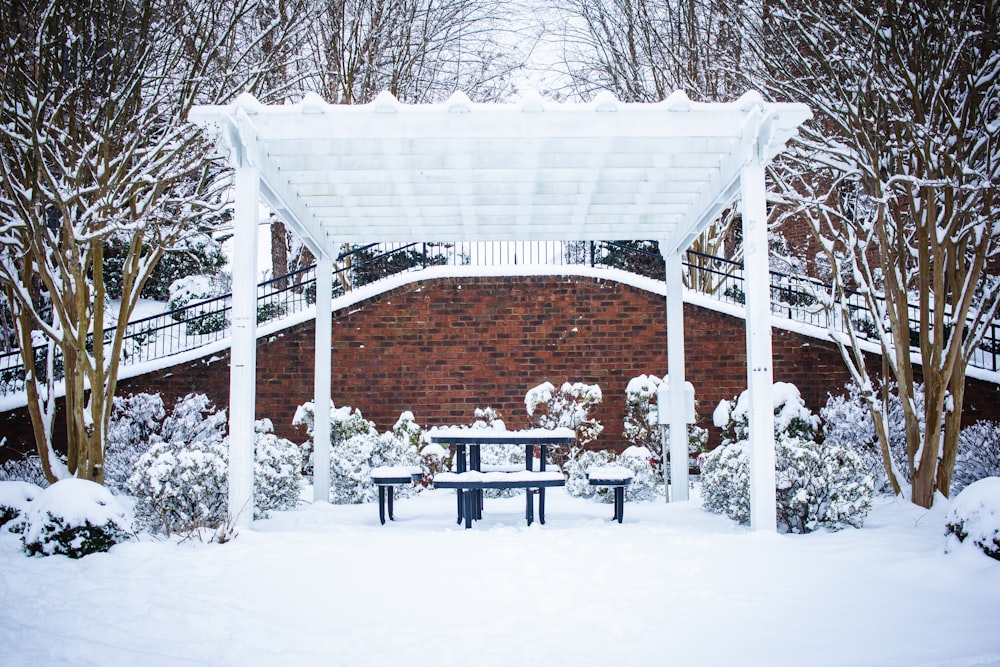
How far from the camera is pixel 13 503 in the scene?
18.0 feet

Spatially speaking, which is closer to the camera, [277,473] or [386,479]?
[386,479]

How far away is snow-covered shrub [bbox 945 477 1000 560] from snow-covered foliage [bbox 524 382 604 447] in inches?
216

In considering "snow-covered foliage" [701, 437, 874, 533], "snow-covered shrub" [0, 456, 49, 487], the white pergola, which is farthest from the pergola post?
"snow-covered shrub" [0, 456, 49, 487]

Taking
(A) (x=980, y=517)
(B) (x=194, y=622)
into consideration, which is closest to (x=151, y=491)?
(B) (x=194, y=622)

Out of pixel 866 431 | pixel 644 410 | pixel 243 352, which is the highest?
pixel 243 352

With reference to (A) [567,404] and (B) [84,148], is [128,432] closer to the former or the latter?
(B) [84,148]

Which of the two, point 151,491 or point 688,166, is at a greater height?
point 688,166

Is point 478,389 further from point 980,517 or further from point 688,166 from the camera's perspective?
point 980,517

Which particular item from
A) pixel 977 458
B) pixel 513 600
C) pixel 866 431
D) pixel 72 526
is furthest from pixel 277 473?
pixel 977 458

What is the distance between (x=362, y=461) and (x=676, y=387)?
3734 mm

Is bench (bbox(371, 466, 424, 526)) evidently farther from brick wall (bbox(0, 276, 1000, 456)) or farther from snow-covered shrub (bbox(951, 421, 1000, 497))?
snow-covered shrub (bbox(951, 421, 1000, 497))

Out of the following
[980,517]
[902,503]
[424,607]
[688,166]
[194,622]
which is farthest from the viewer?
[902,503]

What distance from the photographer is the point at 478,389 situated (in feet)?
36.8

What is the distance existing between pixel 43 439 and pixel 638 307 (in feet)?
26.0
